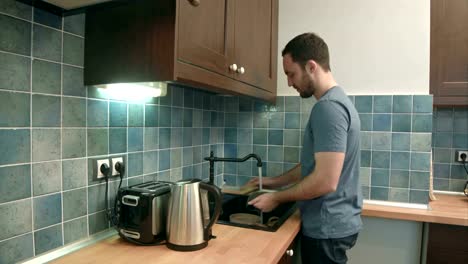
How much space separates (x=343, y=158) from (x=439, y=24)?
3.90 feet

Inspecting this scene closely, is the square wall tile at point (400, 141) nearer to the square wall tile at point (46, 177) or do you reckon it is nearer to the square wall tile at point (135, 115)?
the square wall tile at point (135, 115)

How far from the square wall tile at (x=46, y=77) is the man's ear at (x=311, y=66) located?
3.18 ft

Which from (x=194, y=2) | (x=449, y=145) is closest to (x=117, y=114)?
(x=194, y=2)

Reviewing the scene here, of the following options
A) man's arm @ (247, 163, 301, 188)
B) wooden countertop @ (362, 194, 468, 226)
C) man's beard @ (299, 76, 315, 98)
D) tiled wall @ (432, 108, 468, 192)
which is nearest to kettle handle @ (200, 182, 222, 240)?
man's beard @ (299, 76, 315, 98)

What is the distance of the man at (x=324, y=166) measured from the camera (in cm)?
121

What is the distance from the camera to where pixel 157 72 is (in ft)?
2.93

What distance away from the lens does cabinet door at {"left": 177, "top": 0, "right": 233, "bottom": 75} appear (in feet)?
3.02

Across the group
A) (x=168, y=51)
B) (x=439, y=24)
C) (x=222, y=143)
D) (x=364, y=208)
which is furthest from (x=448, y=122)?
(x=168, y=51)

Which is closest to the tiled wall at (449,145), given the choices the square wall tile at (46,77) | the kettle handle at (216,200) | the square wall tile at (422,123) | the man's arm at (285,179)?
the square wall tile at (422,123)

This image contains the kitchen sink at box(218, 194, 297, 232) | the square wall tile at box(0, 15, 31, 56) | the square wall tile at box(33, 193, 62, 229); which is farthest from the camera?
the kitchen sink at box(218, 194, 297, 232)

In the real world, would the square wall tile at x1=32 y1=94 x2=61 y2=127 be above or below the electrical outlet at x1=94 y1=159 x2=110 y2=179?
above

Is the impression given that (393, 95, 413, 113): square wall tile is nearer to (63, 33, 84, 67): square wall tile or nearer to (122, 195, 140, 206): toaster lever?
(122, 195, 140, 206): toaster lever

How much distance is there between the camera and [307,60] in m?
1.37

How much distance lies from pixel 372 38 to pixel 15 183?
5.97 ft
